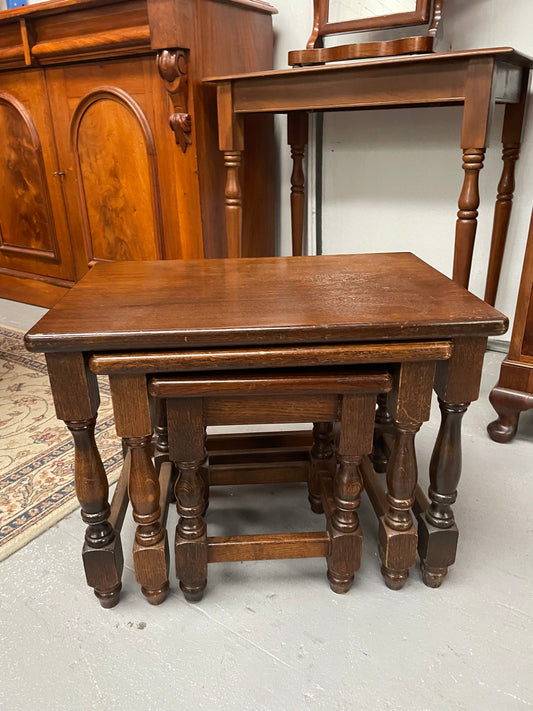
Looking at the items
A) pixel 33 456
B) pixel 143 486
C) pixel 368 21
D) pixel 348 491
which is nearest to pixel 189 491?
pixel 143 486

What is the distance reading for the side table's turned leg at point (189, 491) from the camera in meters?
0.87

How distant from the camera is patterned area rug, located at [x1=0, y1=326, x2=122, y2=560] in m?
1.21

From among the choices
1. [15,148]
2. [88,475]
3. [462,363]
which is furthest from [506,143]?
[15,148]

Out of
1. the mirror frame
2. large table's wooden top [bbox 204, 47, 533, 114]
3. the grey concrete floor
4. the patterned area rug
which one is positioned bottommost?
the patterned area rug

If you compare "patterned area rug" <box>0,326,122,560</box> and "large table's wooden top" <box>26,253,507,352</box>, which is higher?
"large table's wooden top" <box>26,253,507,352</box>

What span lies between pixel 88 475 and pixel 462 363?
2.01ft

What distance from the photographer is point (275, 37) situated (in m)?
2.27

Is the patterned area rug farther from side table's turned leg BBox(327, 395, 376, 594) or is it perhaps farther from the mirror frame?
the mirror frame

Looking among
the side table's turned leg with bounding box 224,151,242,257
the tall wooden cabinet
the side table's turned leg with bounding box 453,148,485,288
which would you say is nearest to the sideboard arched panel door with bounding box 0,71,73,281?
the tall wooden cabinet

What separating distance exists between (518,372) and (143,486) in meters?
1.00

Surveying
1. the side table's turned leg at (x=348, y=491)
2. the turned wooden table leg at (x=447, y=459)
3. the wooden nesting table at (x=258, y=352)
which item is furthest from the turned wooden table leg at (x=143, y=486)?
the turned wooden table leg at (x=447, y=459)

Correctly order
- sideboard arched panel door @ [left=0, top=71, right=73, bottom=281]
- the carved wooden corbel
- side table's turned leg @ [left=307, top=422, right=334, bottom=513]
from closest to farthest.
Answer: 1. side table's turned leg @ [left=307, top=422, right=334, bottom=513]
2. the carved wooden corbel
3. sideboard arched panel door @ [left=0, top=71, right=73, bottom=281]

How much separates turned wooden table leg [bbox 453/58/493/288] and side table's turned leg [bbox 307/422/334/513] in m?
0.68

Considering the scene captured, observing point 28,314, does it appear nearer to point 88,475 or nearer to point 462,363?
point 88,475
